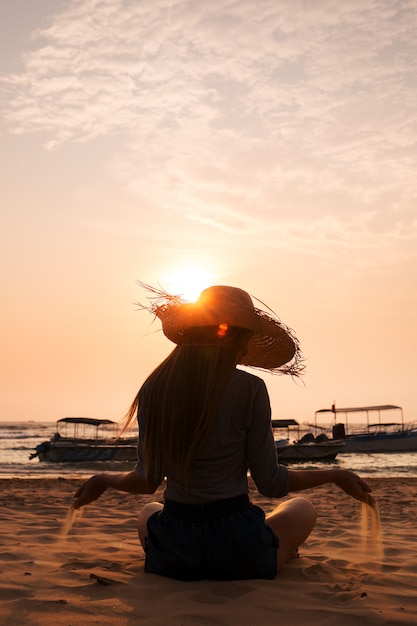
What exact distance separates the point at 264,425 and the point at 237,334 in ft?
1.67

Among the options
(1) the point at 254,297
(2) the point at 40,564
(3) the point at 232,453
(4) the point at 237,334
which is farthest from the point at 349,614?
(2) the point at 40,564

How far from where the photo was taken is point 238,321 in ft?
10.7

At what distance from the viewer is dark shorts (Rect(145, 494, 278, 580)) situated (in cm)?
320

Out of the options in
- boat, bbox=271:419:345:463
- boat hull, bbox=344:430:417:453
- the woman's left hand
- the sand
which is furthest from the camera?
boat hull, bbox=344:430:417:453

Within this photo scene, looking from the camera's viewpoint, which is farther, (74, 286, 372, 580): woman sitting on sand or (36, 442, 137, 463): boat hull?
(36, 442, 137, 463): boat hull

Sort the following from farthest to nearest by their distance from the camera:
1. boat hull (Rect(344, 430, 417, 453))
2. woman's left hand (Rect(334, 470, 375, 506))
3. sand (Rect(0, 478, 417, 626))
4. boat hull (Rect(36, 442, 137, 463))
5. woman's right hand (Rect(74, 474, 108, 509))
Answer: boat hull (Rect(344, 430, 417, 453)) < boat hull (Rect(36, 442, 137, 463)) < woman's right hand (Rect(74, 474, 108, 509)) < woman's left hand (Rect(334, 470, 375, 506)) < sand (Rect(0, 478, 417, 626))

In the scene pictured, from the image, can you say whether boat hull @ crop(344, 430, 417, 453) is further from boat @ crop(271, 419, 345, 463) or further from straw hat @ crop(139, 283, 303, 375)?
straw hat @ crop(139, 283, 303, 375)

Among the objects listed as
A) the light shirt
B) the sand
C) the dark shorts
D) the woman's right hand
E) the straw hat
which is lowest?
the sand

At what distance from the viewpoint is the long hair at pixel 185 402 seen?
3102 millimetres

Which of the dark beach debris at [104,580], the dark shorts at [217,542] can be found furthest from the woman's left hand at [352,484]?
the dark beach debris at [104,580]

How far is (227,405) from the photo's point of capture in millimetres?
3143

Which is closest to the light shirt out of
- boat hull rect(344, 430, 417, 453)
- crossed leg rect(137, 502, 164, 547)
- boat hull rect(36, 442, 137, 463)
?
crossed leg rect(137, 502, 164, 547)

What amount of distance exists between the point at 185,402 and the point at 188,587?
3.13ft

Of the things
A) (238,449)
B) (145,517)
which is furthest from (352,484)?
(145,517)
